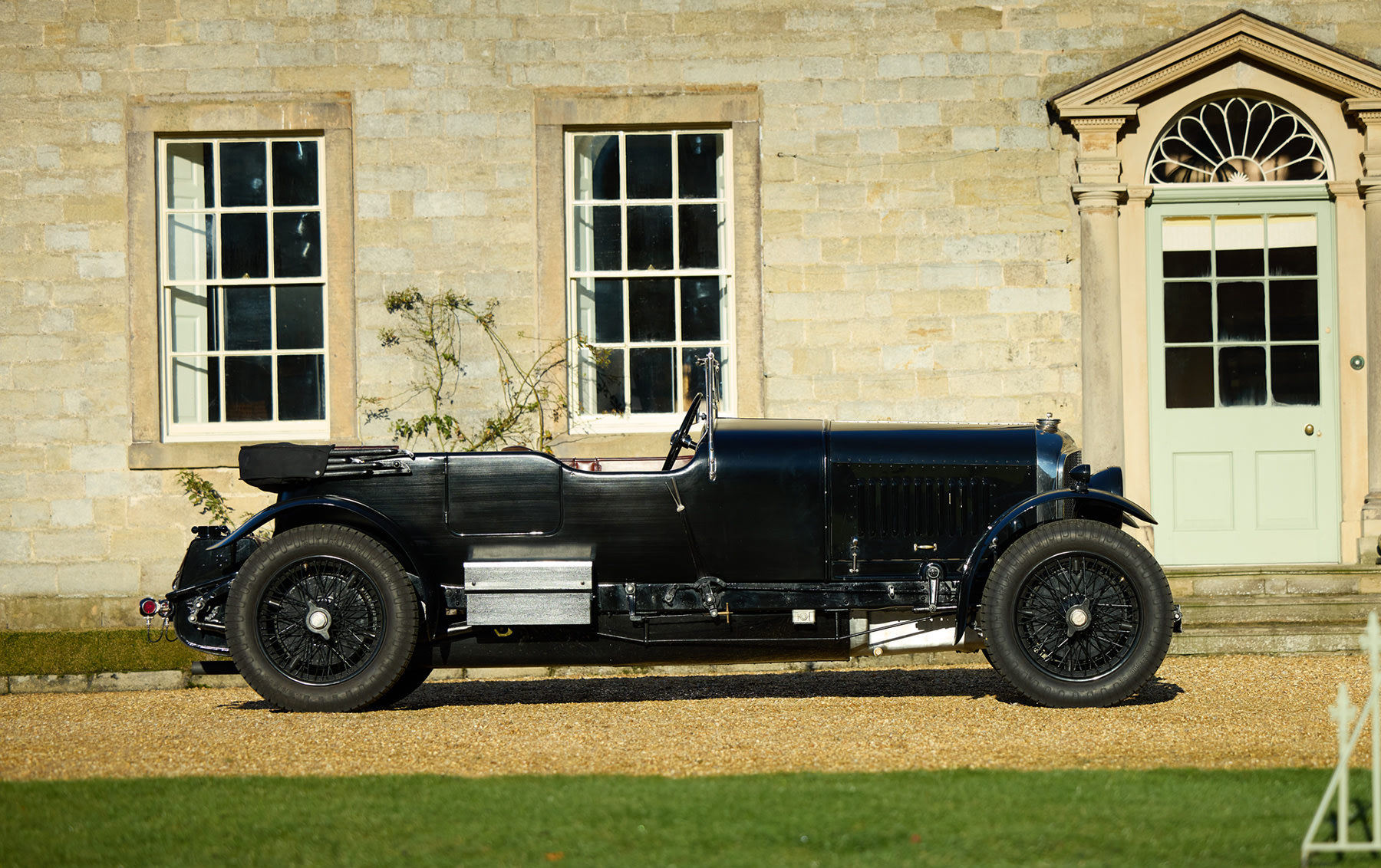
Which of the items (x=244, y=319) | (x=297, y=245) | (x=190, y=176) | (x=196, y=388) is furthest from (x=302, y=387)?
(x=190, y=176)

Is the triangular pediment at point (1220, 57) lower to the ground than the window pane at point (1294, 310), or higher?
higher

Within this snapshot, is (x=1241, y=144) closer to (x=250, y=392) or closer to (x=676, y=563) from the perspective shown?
(x=676, y=563)

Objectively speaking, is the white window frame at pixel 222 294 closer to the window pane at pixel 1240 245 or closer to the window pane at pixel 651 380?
the window pane at pixel 651 380

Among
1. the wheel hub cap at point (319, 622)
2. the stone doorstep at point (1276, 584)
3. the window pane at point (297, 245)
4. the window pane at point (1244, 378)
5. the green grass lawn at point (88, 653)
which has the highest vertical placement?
the window pane at point (297, 245)

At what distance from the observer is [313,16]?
9711 millimetres

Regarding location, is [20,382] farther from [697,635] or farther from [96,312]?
[697,635]

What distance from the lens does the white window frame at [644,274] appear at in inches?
384

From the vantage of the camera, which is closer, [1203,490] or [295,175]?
[1203,490]

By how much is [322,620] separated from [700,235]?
4718 millimetres

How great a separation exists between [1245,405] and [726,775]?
6357 mm

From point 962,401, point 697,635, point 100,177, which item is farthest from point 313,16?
point 697,635

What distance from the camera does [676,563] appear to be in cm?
618

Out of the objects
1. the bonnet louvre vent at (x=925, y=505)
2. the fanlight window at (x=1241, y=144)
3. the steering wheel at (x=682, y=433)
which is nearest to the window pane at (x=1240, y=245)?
the fanlight window at (x=1241, y=144)

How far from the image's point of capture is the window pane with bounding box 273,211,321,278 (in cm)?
990
